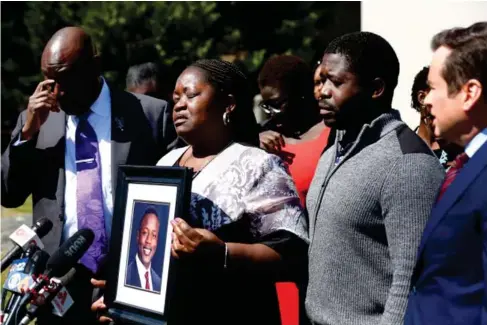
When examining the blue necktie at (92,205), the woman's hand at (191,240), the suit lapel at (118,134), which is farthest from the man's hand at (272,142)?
the woman's hand at (191,240)

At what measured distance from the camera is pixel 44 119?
4.09 m

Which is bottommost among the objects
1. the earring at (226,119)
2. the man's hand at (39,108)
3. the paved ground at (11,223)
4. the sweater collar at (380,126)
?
the paved ground at (11,223)

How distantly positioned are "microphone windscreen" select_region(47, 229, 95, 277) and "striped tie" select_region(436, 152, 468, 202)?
1702 mm

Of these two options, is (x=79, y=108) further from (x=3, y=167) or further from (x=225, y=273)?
(x=225, y=273)

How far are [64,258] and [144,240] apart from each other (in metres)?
0.58

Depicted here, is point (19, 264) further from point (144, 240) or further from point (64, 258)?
point (144, 240)

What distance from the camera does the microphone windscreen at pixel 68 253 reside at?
3.62 meters

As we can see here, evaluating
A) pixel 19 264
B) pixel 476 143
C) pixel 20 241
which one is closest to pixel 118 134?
pixel 20 241

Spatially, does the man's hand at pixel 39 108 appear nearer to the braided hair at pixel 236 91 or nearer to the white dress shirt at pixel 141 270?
the braided hair at pixel 236 91

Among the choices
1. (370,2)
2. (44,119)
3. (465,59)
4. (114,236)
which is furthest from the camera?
(370,2)

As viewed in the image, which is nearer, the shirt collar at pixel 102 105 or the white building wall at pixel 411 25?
the shirt collar at pixel 102 105

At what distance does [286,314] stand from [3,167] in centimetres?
161

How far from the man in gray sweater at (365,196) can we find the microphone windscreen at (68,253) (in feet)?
3.49

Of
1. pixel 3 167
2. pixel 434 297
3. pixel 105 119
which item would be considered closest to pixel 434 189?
pixel 434 297
